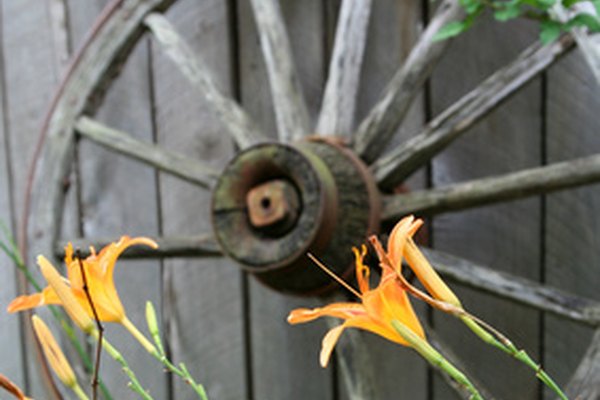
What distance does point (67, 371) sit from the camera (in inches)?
14.7

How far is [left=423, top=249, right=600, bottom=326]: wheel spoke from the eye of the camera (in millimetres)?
717

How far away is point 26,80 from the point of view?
138 cm

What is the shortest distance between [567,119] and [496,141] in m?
0.11

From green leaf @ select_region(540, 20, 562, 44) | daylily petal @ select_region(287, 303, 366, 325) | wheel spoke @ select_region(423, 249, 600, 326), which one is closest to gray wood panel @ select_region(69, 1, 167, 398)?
wheel spoke @ select_region(423, 249, 600, 326)

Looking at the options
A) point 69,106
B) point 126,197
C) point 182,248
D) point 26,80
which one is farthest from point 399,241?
point 26,80

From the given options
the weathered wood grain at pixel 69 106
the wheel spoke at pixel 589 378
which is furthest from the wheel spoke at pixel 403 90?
the weathered wood grain at pixel 69 106

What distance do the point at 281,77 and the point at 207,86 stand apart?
128mm

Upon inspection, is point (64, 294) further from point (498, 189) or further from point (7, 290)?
point (7, 290)

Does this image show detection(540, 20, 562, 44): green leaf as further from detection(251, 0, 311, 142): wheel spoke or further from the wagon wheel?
detection(251, 0, 311, 142): wheel spoke

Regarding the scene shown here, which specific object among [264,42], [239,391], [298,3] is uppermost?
[298,3]

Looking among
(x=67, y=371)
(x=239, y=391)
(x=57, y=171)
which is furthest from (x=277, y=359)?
(x=67, y=371)

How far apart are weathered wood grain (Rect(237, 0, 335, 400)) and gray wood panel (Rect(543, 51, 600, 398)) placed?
36cm

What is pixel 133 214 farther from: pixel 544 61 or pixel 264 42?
pixel 544 61

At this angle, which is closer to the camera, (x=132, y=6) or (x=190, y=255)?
(x=190, y=255)
